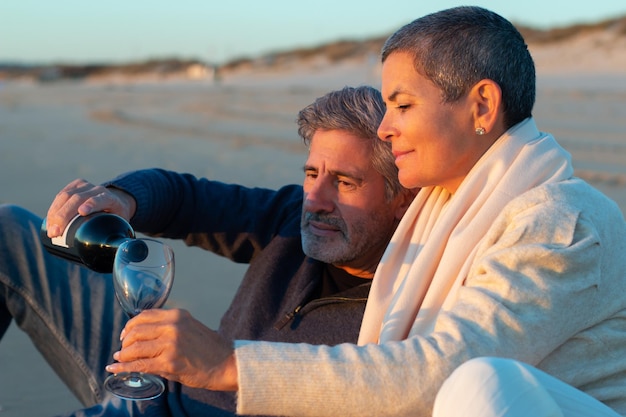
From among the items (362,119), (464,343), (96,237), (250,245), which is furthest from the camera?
(250,245)

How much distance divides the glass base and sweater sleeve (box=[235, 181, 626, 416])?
375 mm

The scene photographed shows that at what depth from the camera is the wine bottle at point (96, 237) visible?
3.01 metres

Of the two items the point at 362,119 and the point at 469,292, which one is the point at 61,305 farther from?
the point at 469,292

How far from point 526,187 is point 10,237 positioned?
198 centimetres

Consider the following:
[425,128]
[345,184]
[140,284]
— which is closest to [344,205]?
[345,184]

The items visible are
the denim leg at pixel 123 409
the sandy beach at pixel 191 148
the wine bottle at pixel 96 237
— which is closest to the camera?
the wine bottle at pixel 96 237

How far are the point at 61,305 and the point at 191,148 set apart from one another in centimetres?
928

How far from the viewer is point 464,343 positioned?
216cm

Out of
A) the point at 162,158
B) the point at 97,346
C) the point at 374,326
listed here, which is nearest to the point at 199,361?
the point at 374,326

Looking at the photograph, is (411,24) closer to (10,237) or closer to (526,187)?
(526,187)

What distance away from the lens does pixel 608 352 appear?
92.5 inches

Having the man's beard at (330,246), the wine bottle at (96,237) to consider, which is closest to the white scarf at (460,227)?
the man's beard at (330,246)

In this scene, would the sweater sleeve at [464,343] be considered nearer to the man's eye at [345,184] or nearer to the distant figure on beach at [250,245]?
the distant figure on beach at [250,245]

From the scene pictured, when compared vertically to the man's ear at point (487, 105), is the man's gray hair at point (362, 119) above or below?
below
